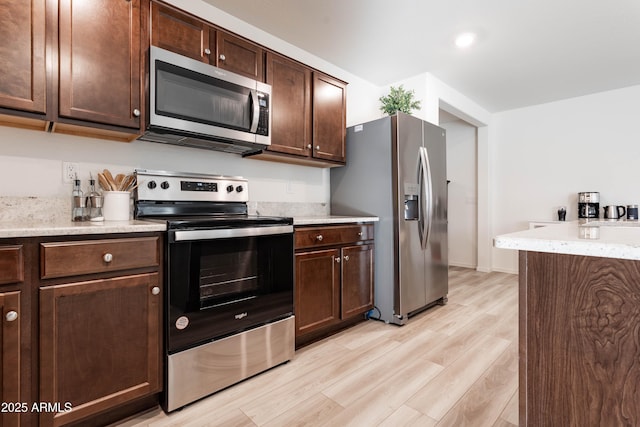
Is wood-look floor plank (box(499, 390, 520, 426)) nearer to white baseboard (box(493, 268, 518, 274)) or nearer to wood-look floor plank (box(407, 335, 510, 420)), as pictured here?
wood-look floor plank (box(407, 335, 510, 420))

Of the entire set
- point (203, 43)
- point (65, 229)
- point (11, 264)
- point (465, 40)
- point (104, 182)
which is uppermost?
point (465, 40)

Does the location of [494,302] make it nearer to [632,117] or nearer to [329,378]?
[329,378]

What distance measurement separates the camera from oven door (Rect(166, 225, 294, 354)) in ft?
5.02

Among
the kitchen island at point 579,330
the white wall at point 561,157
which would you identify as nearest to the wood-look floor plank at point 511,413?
the kitchen island at point 579,330

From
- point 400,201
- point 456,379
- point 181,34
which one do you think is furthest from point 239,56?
point 456,379

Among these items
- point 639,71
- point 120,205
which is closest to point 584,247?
point 120,205

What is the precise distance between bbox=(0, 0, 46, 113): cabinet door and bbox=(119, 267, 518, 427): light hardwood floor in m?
1.54

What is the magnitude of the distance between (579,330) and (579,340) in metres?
0.03

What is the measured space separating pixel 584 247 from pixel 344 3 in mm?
2198

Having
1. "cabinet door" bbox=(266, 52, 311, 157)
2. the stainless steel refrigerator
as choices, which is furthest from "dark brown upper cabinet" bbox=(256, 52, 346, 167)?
the stainless steel refrigerator

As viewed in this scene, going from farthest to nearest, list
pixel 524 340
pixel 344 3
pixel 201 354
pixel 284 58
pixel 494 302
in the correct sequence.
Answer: pixel 494 302, pixel 284 58, pixel 344 3, pixel 201 354, pixel 524 340

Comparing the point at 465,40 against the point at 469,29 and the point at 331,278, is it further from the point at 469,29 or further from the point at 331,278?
the point at 331,278

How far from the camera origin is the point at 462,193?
17.1ft

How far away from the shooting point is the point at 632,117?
386cm
